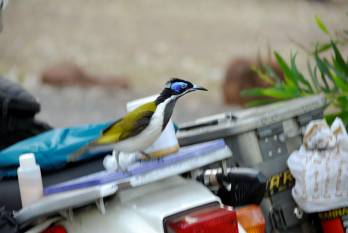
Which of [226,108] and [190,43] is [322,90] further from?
[190,43]

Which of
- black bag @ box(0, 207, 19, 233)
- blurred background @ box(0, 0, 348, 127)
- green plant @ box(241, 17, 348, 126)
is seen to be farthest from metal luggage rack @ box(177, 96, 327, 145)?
blurred background @ box(0, 0, 348, 127)

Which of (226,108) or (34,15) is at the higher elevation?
(34,15)

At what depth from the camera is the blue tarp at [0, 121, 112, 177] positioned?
6.95ft

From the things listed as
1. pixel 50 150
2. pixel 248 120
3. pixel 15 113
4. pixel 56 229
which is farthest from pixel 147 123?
pixel 15 113

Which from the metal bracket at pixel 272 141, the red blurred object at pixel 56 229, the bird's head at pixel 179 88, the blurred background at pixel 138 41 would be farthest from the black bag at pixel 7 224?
the blurred background at pixel 138 41

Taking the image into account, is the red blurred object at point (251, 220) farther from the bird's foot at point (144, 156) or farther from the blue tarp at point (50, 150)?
the blue tarp at point (50, 150)

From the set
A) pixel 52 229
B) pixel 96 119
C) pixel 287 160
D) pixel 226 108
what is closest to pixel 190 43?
pixel 226 108

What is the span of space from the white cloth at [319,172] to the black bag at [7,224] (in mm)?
1041

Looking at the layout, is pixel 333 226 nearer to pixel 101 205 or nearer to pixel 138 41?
pixel 101 205

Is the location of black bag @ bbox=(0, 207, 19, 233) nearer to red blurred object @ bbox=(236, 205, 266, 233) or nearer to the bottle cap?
the bottle cap

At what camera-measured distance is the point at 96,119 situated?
21.1ft

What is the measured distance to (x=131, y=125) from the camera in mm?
1673

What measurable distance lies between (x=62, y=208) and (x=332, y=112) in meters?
1.81

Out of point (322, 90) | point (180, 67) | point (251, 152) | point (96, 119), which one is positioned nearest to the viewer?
point (251, 152)
